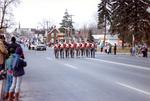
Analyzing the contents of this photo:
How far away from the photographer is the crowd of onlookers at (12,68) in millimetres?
13430

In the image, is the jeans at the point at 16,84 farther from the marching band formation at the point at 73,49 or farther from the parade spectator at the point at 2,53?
the marching band formation at the point at 73,49

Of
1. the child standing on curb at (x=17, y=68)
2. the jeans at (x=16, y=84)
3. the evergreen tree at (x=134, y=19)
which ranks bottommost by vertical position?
the jeans at (x=16, y=84)

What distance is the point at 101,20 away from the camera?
117m

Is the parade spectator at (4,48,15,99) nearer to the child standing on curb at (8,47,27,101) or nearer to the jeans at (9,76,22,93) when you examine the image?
the child standing on curb at (8,47,27,101)

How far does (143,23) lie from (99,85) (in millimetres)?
70702

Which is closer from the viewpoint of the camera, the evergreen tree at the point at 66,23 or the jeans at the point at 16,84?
the jeans at the point at 16,84

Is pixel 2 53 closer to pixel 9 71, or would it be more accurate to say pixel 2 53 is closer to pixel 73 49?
pixel 9 71

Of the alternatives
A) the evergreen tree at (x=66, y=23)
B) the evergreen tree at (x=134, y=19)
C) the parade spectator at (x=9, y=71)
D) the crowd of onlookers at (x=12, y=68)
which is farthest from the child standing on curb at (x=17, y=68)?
the evergreen tree at (x=66, y=23)

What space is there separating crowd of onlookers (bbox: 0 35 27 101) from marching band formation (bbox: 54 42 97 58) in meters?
34.3

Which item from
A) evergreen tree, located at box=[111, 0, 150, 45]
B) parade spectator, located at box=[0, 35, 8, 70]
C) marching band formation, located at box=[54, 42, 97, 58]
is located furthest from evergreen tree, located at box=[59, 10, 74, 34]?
parade spectator, located at box=[0, 35, 8, 70]

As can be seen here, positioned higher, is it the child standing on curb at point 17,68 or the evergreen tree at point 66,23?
the evergreen tree at point 66,23

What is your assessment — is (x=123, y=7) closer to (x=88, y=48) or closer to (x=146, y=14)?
(x=146, y=14)

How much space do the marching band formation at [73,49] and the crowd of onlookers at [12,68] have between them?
113 ft

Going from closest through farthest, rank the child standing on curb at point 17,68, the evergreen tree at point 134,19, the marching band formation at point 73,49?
1. the child standing on curb at point 17,68
2. the marching band formation at point 73,49
3. the evergreen tree at point 134,19
